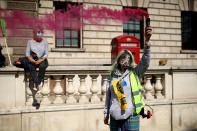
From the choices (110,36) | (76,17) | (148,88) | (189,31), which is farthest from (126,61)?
(189,31)

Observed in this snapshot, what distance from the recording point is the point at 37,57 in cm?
411

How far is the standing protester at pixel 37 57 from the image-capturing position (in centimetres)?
377

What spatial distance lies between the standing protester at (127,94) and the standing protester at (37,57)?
1.83m

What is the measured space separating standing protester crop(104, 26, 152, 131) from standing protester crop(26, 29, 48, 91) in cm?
183

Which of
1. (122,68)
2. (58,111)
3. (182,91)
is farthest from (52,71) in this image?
(182,91)

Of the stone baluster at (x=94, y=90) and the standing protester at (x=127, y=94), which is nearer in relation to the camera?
the standing protester at (x=127, y=94)

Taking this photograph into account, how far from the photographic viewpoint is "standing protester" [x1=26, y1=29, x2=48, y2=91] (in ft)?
12.4

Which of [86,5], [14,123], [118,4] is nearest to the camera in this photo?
[14,123]

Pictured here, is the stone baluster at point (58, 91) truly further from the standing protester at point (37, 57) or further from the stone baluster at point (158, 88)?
the stone baluster at point (158, 88)

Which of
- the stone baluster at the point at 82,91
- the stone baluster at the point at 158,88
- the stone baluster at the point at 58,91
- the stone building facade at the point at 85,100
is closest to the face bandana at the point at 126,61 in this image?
the stone building facade at the point at 85,100

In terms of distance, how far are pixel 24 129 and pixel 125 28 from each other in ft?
34.3

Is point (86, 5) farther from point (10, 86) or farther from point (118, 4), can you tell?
point (10, 86)

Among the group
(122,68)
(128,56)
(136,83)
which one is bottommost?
(136,83)

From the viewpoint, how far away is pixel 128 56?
2627 millimetres
